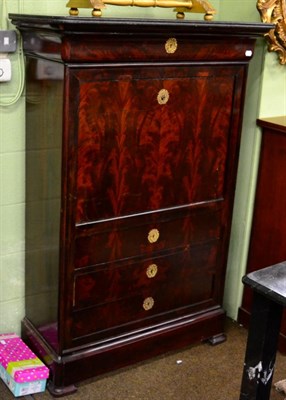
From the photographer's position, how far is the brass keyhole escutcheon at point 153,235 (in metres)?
2.39

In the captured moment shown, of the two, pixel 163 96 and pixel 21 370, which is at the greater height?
pixel 163 96

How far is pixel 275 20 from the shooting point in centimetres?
253

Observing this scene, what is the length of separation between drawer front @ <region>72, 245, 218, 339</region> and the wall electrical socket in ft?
3.05

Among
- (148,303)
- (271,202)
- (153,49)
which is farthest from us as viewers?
(271,202)

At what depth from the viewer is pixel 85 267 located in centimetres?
227

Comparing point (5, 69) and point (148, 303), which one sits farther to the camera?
point (148, 303)

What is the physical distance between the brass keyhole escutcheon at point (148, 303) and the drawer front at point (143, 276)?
0.13 feet

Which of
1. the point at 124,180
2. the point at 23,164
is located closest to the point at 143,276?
the point at 124,180

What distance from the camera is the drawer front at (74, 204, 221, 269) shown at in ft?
7.38

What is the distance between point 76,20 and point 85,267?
0.88 metres

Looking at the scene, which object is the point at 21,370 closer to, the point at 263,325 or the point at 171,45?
the point at 263,325

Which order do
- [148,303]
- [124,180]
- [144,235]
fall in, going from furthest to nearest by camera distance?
[148,303] < [144,235] < [124,180]

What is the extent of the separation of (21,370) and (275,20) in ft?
5.58

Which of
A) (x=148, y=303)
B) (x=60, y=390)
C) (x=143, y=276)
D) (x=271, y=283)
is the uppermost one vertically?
(x=271, y=283)
